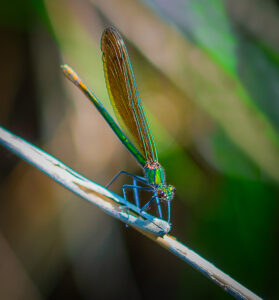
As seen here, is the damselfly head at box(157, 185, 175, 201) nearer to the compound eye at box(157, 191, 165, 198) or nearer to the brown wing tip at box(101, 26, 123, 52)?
the compound eye at box(157, 191, 165, 198)

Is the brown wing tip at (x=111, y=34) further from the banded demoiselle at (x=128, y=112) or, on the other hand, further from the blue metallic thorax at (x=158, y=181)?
the blue metallic thorax at (x=158, y=181)

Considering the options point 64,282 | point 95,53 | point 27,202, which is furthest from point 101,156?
point 64,282

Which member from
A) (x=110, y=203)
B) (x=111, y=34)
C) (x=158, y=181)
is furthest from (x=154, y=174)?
(x=111, y=34)

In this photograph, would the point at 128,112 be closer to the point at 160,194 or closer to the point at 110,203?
the point at 160,194

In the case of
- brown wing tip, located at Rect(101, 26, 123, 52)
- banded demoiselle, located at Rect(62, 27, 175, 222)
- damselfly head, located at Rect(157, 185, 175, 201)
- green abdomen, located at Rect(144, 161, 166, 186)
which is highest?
brown wing tip, located at Rect(101, 26, 123, 52)

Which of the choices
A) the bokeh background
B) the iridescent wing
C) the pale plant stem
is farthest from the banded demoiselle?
the bokeh background
